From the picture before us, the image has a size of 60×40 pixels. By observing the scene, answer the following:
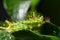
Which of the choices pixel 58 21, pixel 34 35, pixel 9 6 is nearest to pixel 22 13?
pixel 9 6

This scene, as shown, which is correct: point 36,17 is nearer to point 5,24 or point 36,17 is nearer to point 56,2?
point 5,24

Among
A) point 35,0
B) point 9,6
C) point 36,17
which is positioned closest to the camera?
point 36,17

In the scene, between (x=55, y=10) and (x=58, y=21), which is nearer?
(x=58, y=21)

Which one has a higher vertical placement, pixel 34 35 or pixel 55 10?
pixel 34 35

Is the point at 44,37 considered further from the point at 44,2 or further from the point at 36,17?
the point at 44,2

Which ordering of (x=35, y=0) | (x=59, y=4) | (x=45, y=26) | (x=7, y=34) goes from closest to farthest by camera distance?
(x=7, y=34) → (x=45, y=26) → (x=35, y=0) → (x=59, y=4)

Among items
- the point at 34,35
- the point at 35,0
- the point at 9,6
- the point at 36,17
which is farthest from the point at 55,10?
the point at 34,35

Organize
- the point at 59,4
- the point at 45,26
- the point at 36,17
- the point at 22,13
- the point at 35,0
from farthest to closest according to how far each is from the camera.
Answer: the point at 59,4 → the point at 35,0 → the point at 22,13 → the point at 36,17 → the point at 45,26

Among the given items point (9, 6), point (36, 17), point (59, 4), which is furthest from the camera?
point (59, 4)

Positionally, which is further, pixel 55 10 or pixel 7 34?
pixel 55 10
